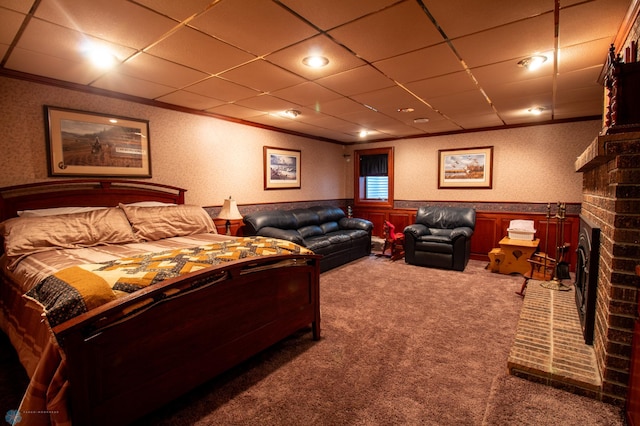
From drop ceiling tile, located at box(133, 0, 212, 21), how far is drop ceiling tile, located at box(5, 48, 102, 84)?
54.2 inches

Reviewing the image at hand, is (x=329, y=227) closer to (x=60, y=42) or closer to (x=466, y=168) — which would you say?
(x=466, y=168)

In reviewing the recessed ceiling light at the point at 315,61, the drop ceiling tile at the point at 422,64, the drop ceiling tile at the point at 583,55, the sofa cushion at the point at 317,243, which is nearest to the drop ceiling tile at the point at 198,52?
the recessed ceiling light at the point at 315,61

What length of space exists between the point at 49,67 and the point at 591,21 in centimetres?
430

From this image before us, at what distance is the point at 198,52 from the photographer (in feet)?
8.26

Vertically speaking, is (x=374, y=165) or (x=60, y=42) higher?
(x=60, y=42)

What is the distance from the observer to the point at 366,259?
570 centimetres

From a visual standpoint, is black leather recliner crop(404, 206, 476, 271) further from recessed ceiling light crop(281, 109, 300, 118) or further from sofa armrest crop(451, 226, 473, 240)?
recessed ceiling light crop(281, 109, 300, 118)

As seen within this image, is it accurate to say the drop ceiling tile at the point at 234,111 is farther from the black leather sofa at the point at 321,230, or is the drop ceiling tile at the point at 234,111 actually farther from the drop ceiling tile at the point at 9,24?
the drop ceiling tile at the point at 9,24

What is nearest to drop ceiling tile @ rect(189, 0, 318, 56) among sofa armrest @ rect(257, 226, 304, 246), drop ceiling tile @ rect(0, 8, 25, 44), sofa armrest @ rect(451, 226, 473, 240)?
drop ceiling tile @ rect(0, 8, 25, 44)

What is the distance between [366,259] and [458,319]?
2.62m

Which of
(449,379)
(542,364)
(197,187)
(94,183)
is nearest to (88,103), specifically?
(94,183)

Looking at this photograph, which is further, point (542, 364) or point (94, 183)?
point (94, 183)

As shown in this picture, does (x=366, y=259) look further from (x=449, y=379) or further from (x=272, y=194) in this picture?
(x=449, y=379)

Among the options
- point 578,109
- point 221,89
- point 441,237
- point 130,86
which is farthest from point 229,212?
point 578,109
